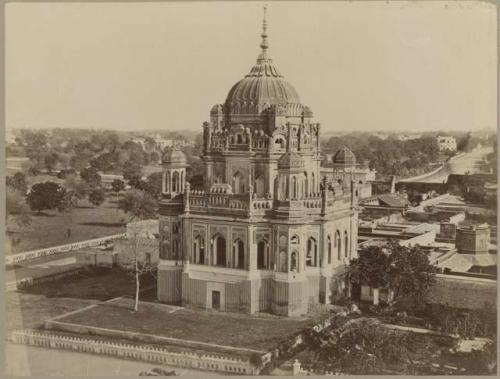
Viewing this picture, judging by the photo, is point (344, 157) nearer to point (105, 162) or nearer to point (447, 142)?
point (447, 142)

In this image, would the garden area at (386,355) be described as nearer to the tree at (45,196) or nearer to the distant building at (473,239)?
the distant building at (473,239)

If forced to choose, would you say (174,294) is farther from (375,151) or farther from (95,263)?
(375,151)

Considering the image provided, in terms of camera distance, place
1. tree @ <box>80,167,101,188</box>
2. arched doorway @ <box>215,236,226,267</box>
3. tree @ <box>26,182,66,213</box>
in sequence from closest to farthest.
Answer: arched doorway @ <box>215,236,226,267</box> < tree @ <box>26,182,66,213</box> < tree @ <box>80,167,101,188</box>

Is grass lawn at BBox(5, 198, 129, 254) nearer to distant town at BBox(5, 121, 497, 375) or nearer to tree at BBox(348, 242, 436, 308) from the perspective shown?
distant town at BBox(5, 121, 497, 375)

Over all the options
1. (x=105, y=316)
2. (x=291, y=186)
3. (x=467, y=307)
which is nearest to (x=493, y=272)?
(x=467, y=307)

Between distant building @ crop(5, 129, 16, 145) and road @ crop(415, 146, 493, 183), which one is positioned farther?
distant building @ crop(5, 129, 16, 145)

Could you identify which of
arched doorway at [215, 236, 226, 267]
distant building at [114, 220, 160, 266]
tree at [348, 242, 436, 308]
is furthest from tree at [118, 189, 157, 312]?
tree at [348, 242, 436, 308]

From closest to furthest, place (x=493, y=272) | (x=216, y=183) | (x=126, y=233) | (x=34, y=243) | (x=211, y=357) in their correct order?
(x=211, y=357), (x=493, y=272), (x=216, y=183), (x=34, y=243), (x=126, y=233)

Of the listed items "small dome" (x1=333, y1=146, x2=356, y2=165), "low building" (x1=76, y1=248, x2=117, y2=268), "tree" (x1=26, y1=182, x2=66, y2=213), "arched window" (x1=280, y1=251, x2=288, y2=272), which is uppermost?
"small dome" (x1=333, y1=146, x2=356, y2=165)
